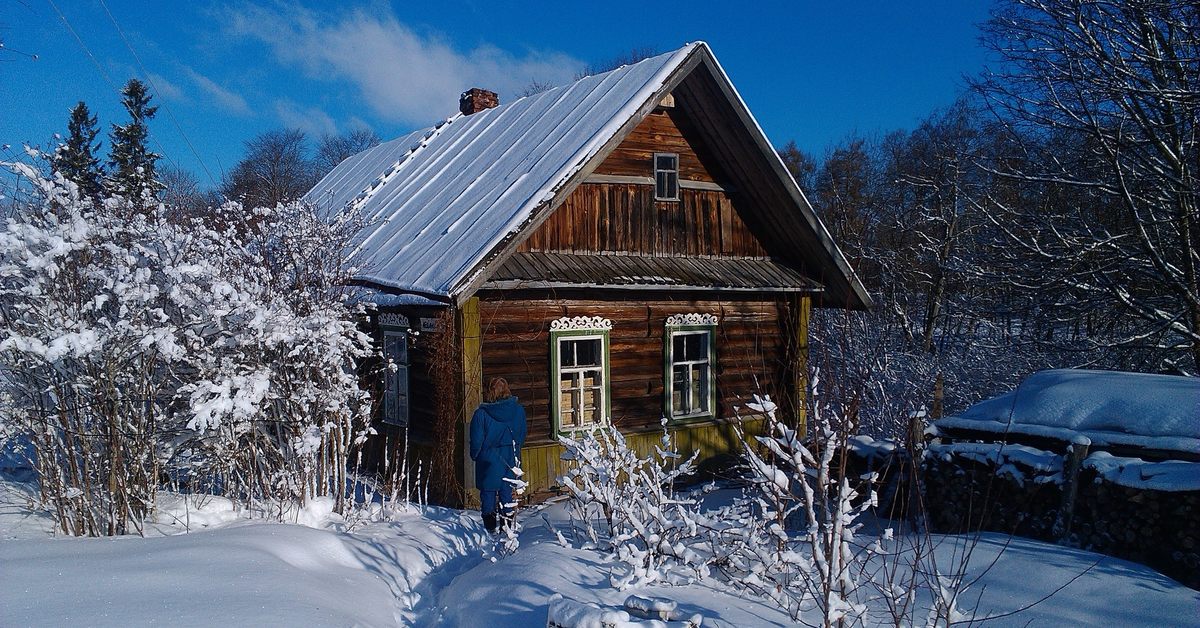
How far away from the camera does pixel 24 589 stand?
436 centimetres

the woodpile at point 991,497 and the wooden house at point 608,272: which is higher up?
the wooden house at point 608,272

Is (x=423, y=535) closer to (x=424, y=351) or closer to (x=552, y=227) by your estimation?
(x=424, y=351)

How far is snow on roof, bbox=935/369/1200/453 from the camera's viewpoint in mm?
7359

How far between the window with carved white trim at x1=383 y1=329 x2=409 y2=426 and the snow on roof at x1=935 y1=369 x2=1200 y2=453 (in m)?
6.77

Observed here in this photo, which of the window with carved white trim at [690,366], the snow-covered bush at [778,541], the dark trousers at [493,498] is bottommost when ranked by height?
the dark trousers at [493,498]

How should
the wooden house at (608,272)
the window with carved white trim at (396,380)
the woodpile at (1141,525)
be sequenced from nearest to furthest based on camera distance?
1. the woodpile at (1141,525)
2. the wooden house at (608,272)
3. the window with carved white trim at (396,380)

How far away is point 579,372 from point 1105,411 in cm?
593

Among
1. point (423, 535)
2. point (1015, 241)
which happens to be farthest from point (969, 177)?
point (423, 535)

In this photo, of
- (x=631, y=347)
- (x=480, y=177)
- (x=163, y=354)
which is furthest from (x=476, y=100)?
(x=163, y=354)

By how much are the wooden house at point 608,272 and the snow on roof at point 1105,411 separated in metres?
3.14

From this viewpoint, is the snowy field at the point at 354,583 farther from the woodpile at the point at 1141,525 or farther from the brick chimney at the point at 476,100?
the brick chimney at the point at 476,100

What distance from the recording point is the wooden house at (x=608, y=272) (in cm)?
967

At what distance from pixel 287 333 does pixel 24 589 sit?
128 inches

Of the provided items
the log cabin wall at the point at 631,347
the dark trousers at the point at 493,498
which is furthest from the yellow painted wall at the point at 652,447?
the dark trousers at the point at 493,498
